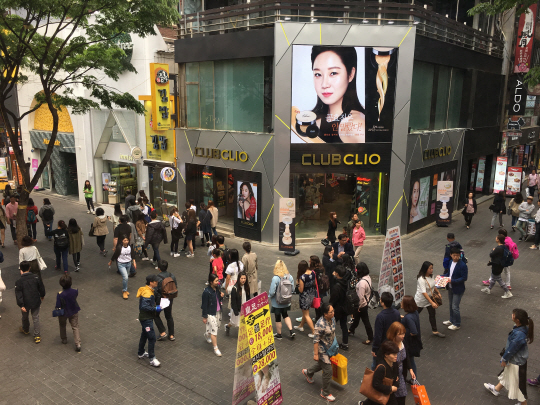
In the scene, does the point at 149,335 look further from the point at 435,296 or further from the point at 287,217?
the point at 287,217

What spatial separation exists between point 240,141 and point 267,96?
1.97 meters

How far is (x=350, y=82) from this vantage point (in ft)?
51.4

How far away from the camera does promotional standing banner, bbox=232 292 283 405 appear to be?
652 centimetres

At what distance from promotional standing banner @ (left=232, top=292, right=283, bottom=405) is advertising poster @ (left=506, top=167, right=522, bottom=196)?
20.0 m

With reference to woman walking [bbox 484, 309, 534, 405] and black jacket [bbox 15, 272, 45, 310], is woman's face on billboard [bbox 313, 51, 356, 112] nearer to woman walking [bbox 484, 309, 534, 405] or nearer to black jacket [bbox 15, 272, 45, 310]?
woman walking [bbox 484, 309, 534, 405]

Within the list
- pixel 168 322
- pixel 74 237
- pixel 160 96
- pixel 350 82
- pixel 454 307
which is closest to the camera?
pixel 168 322

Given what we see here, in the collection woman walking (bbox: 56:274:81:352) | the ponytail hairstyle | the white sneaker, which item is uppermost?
the ponytail hairstyle

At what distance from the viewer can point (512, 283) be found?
1265cm

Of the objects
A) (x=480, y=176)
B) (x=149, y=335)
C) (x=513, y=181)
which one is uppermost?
(x=513, y=181)

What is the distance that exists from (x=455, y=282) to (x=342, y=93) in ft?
28.2

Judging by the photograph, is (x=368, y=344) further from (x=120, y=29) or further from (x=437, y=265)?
(x=120, y=29)

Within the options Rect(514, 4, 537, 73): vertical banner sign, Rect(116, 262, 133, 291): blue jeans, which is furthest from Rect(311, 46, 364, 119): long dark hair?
Rect(514, 4, 537, 73): vertical banner sign

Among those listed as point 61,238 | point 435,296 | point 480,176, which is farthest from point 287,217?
point 480,176

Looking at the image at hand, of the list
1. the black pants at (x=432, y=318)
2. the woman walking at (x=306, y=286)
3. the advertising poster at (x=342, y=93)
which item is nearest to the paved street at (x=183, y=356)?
the black pants at (x=432, y=318)
